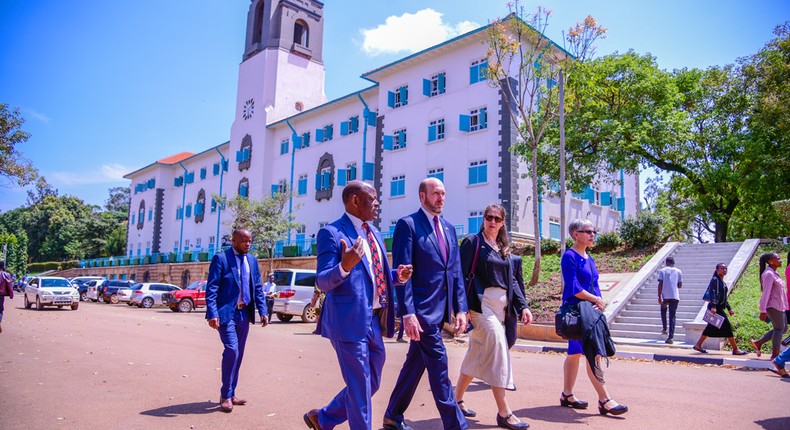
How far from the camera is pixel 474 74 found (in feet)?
95.9

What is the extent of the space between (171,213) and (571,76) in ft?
149

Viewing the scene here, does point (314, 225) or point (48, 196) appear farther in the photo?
point (48, 196)

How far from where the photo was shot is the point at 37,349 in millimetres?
10344

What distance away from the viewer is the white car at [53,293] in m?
25.3

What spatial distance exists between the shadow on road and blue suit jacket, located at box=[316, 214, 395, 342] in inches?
88.5

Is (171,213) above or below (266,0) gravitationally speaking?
below

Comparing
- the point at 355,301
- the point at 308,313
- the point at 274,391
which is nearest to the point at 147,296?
the point at 308,313

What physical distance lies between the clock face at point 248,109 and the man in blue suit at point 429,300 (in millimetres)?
42654

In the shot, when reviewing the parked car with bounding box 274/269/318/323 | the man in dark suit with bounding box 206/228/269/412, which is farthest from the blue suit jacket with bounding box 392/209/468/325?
the parked car with bounding box 274/269/318/323

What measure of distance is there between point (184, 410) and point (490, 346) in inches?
117

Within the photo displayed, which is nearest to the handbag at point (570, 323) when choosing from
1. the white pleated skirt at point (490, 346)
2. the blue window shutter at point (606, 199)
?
the white pleated skirt at point (490, 346)

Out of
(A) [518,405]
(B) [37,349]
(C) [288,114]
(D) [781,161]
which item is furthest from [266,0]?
(A) [518,405]

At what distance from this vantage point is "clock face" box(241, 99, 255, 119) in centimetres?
4522

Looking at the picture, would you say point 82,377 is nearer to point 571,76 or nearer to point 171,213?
point 571,76
